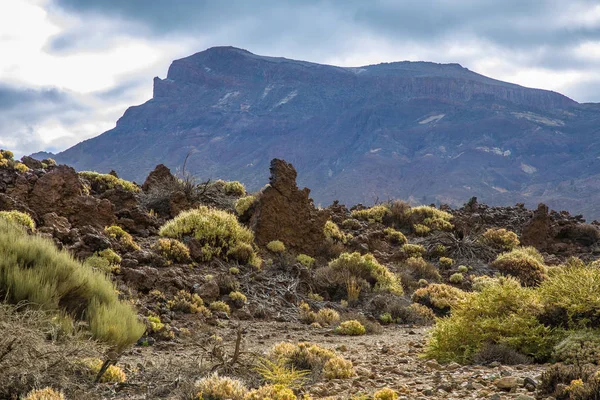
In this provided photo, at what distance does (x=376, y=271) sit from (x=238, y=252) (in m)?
3.94

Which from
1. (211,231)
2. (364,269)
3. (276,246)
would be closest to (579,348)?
(364,269)

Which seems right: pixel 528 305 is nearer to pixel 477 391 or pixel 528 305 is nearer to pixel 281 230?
pixel 477 391

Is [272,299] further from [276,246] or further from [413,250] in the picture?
[413,250]

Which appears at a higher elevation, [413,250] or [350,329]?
[413,250]

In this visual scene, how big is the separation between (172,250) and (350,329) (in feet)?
16.7

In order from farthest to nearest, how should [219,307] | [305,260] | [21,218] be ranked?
1. [305,260]
2. [21,218]
3. [219,307]

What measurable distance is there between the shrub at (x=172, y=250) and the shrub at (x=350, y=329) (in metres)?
4.55

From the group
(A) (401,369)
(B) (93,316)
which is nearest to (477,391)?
(A) (401,369)

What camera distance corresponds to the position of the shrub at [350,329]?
1052 cm

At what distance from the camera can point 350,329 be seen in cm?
1053

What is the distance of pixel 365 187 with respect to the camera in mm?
160125

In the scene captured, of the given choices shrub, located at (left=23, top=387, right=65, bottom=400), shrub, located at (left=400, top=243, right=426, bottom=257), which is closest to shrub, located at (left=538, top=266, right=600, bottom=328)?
shrub, located at (left=23, top=387, right=65, bottom=400)

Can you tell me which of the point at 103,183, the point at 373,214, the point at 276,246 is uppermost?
the point at 103,183

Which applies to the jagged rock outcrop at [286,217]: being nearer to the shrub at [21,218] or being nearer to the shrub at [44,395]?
the shrub at [21,218]
